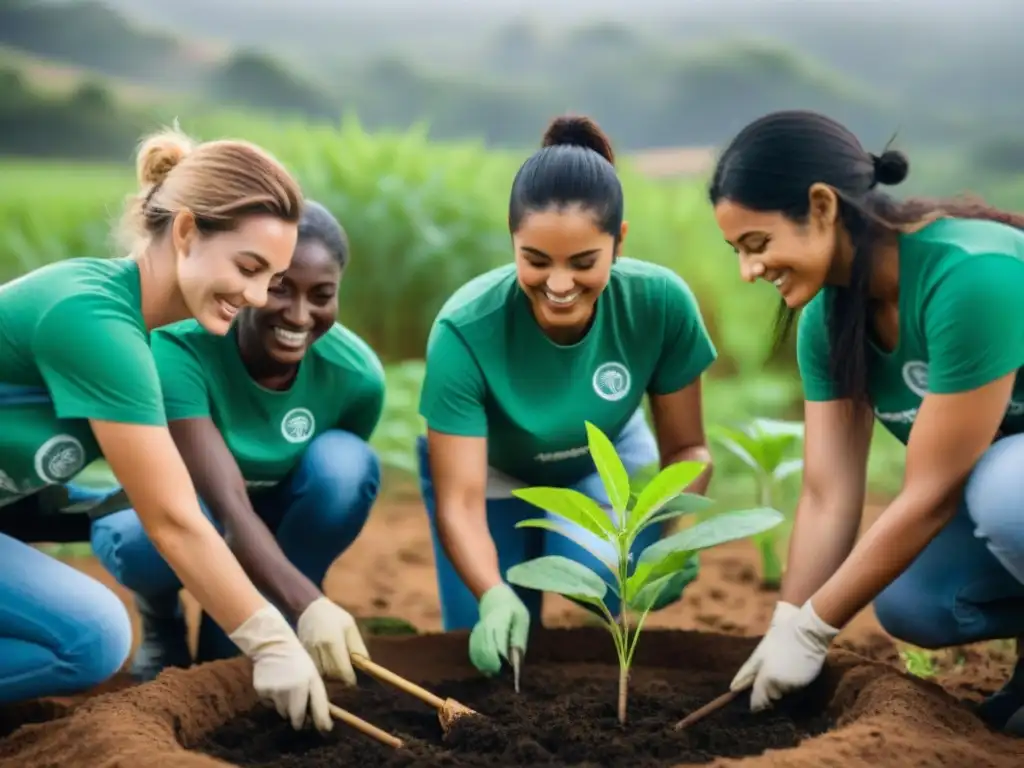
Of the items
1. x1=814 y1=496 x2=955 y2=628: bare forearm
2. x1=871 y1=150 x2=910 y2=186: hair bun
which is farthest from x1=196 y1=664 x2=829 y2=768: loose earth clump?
x1=871 y1=150 x2=910 y2=186: hair bun

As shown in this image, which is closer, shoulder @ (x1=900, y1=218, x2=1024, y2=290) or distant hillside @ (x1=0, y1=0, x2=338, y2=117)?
shoulder @ (x1=900, y1=218, x2=1024, y2=290)

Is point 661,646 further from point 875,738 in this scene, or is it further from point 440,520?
point 875,738

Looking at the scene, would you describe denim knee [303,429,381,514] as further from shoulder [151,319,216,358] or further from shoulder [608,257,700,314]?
shoulder [608,257,700,314]

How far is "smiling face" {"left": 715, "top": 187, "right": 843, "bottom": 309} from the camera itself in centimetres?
197

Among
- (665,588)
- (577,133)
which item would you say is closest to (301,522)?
(665,588)

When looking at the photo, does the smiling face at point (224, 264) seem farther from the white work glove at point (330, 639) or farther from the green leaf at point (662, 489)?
the green leaf at point (662, 489)

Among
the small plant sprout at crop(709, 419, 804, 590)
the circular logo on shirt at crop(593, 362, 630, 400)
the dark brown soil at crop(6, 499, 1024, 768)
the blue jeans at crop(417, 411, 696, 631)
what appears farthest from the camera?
the small plant sprout at crop(709, 419, 804, 590)

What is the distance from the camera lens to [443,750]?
1.86m

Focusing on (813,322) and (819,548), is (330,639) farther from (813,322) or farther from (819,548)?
(813,322)

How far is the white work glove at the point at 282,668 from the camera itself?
1915 mm

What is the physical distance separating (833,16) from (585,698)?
5.13 m

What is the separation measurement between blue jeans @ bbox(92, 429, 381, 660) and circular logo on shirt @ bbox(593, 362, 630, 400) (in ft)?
1.71

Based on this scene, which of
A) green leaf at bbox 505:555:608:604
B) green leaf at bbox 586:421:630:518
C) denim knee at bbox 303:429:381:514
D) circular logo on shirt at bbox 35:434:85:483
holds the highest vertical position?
green leaf at bbox 586:421:630:518

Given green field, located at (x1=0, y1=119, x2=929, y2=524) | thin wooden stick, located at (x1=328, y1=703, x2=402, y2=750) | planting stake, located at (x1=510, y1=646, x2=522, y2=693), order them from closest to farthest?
thin wooden stick, located at (x1=328, y1=703, x2=402, y2=750)
planting stake, located at (x1=510, y1=646, x2=522, y2=693)
green field, located at (x1=0, y1=119, x2=929, y2=524)
